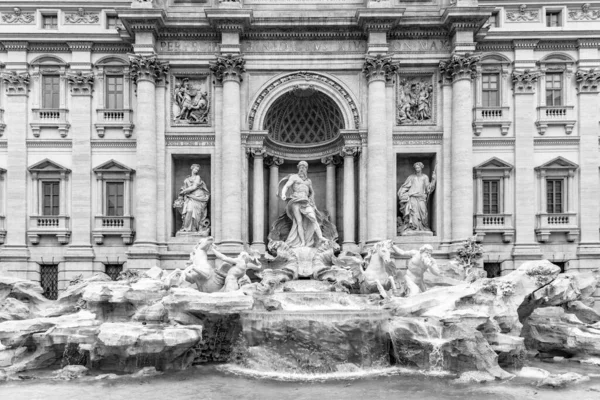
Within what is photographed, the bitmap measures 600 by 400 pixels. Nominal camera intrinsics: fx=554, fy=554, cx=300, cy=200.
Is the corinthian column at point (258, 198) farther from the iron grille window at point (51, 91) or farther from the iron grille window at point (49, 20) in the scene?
the iron grille window at point (49, 20)

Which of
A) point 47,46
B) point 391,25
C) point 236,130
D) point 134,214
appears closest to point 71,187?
point 134,214

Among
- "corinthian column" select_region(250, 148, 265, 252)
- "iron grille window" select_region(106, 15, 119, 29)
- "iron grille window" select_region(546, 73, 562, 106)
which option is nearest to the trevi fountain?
"corinthian column" select_region(250, 148, 265, 252)

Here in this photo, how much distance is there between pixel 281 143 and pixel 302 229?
4.74 meters

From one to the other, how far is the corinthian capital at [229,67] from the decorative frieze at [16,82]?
893cm

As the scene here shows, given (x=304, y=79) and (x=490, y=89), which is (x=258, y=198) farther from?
(x=490, y=89)

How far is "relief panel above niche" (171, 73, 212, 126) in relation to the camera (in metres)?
25.5

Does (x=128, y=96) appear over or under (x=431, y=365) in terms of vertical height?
over

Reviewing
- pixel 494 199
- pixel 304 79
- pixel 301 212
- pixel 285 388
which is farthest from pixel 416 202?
pixel 285 388

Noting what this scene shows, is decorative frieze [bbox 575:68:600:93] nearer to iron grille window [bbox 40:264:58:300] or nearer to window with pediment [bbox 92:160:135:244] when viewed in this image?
window with pediment [bbox 92:160:135:244]

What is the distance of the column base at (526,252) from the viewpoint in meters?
25.3

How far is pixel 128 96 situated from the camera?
85.2 feet

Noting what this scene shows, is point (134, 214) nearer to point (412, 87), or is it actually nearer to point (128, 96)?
point (128, 96)

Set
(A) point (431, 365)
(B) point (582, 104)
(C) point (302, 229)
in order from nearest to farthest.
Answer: (A) point (431, 365) < (C) point (302, 229) < (B) point (582, 104)

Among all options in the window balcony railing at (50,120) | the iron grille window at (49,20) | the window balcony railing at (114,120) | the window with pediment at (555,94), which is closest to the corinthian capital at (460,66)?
the window with pediment at (555,94)
